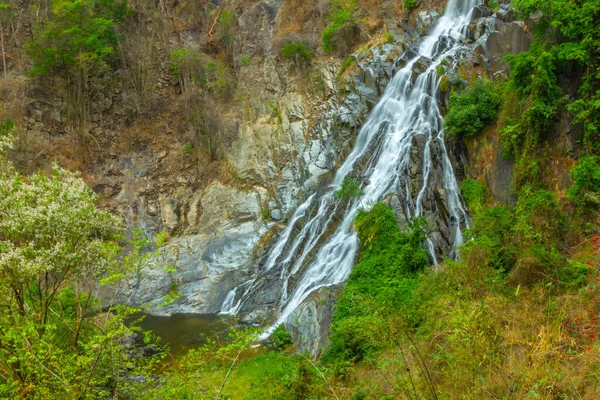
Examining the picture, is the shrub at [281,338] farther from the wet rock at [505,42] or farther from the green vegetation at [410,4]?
the green vegetation at [410,4]

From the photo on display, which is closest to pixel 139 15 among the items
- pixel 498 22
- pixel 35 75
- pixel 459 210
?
pixel 35 75

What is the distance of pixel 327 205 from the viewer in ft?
52.3

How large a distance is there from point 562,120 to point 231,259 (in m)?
12.9

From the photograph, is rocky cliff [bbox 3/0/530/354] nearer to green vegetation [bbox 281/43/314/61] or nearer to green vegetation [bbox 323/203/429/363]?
green vegetation [bbox 281/43/314/61]

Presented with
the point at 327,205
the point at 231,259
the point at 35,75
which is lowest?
the point at 231,259

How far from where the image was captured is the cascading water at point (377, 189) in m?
12.7

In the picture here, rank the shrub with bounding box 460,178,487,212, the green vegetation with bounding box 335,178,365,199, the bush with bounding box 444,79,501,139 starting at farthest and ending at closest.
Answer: the green vegetation with bounding box 335,178,365,199 < the bush with bounding box 444,79,501,139 < the shrub with bounding box 460,178,487,212

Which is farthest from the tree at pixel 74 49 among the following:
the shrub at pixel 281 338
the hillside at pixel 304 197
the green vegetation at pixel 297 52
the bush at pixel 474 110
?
the bush at pixel 474 110

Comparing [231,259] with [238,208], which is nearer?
[231,259]

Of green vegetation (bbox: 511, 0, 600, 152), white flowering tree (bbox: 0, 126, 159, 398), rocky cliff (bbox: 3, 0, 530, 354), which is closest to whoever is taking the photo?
white flowering tree (bbox: 0, 126, 159, 398)

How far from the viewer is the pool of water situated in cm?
1231

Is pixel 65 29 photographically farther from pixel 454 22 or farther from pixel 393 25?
pixel 454 22

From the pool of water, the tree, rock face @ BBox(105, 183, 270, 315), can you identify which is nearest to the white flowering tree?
the pool of water

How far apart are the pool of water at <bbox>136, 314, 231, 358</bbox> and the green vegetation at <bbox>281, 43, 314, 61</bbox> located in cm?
1437
